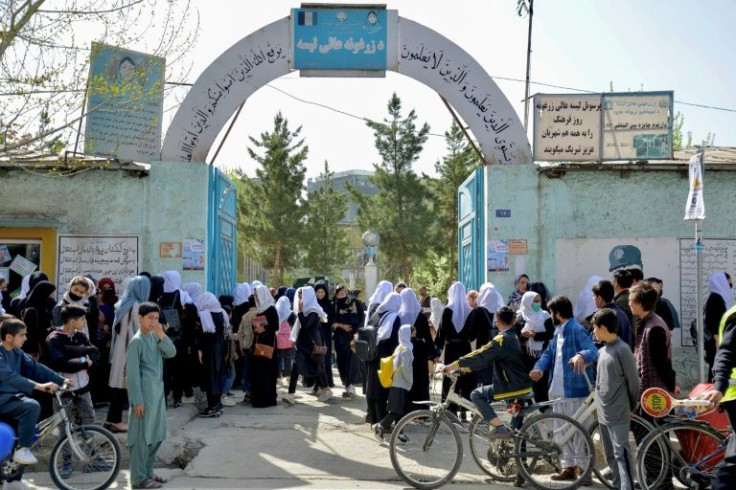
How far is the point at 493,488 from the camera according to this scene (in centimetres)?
622

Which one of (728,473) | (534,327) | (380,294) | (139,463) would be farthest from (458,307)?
(728,473)

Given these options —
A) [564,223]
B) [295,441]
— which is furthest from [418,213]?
[295,441]

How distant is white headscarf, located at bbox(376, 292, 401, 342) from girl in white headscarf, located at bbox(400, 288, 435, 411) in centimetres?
7

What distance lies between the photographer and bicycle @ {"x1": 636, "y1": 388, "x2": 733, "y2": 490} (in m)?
5.31

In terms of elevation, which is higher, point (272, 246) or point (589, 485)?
point (272, 246)

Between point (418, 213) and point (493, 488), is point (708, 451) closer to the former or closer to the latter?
point (493, 488)

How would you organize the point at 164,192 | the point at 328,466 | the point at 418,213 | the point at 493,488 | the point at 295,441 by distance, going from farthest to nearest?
1. the point at 418,213
2. the point at 164,192
3. the point at 295,441
4. the point at 328,466
5. the point at 493,488

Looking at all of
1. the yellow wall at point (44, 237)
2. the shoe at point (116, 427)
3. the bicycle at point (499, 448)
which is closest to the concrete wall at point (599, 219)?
the bicycle at point (499, 448)

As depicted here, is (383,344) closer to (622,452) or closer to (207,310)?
(207,310)

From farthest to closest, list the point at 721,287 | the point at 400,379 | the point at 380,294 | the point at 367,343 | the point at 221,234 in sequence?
the point at 221,234
the point at 380,294
the point at 367,343
the point at 721,287
the point at 400,379

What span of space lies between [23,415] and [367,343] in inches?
141

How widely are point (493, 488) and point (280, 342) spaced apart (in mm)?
5431

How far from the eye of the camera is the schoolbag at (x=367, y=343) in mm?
8211

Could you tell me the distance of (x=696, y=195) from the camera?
7750 millimetres
